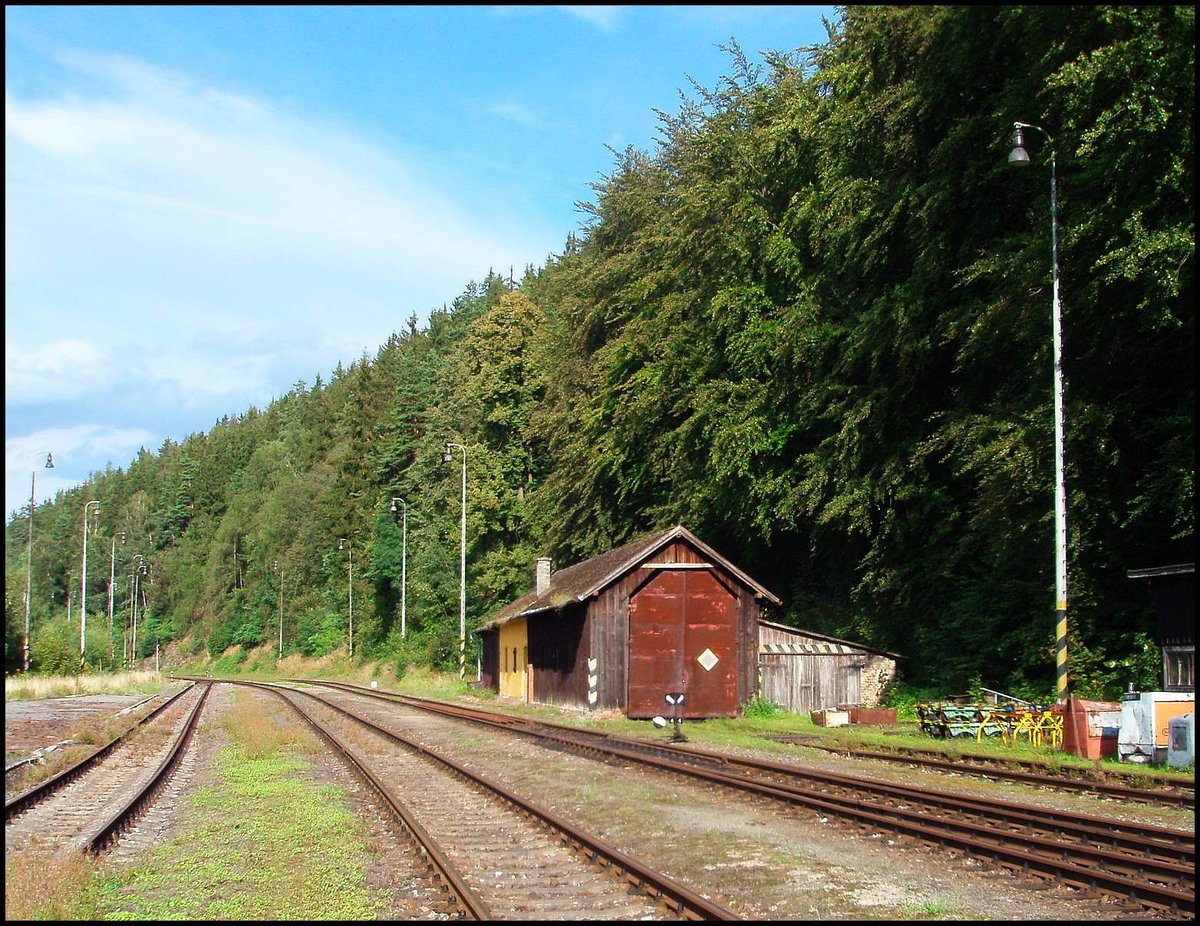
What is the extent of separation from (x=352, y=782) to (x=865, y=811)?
8062mm

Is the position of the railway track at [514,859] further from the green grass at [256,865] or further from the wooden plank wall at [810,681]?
the wooden plank wall at [810,681]

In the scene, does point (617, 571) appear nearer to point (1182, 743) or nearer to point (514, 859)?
point (1182, 743)

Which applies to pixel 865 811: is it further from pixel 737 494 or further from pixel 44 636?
pixel 44 636

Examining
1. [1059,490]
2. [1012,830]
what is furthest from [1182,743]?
[1012,830]

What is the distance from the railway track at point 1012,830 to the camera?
8883 millimetres

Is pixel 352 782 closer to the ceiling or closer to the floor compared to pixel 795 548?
closer to the floor

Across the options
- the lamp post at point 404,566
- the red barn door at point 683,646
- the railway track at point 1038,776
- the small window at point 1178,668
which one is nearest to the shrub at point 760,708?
the red barn door at point 683,646

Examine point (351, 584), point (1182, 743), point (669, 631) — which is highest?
point (351, 584)

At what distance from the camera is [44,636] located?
5834 centimetres

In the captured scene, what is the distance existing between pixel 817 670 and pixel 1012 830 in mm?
18680

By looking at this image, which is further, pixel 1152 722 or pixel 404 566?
pixel 404 566

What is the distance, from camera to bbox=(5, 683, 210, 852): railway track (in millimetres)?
12312

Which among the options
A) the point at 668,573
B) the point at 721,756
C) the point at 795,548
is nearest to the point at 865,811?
the point at 721,756

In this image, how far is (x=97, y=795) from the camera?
15938 millimetres
